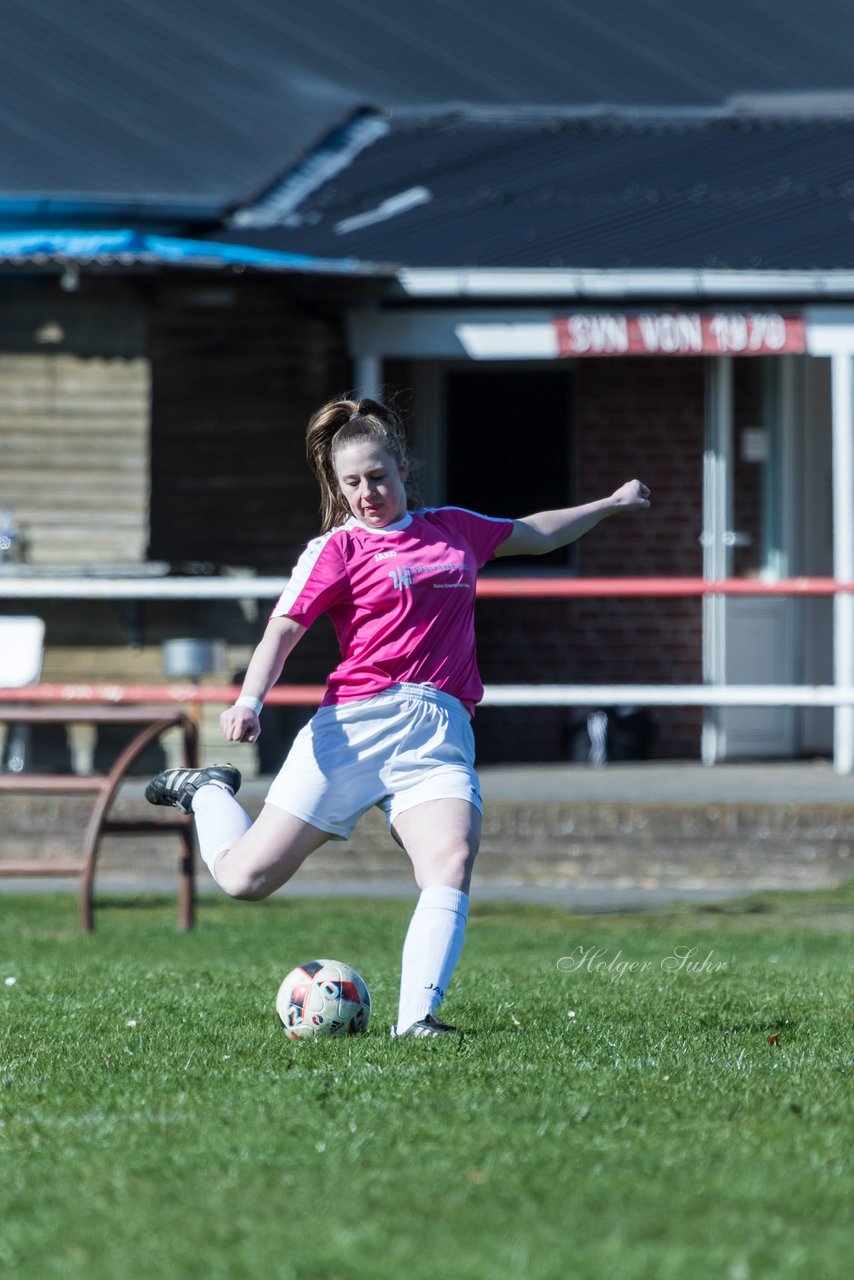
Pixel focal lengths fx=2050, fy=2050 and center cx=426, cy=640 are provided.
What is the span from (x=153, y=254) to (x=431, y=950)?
26.2ft

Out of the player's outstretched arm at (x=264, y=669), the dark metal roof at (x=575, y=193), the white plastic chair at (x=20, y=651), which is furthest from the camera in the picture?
the dark metal roof at (x=575, y=193)

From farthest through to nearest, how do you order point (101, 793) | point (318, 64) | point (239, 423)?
point (318, 64), point (239, 423), point (101, 793)

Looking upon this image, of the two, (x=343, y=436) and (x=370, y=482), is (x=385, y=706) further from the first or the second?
(x=343, y=436)

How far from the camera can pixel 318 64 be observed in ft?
56.9

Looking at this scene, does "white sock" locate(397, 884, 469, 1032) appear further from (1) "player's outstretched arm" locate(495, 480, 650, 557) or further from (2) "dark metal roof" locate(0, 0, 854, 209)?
(2) "dark metal roof" locate(0, 0, 854, 209)

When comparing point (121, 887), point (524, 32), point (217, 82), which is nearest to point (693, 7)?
point (524, 32)

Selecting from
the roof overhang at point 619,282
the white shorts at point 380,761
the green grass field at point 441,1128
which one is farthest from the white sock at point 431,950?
the roof overhang at point 619,282

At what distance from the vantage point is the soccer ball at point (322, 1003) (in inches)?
229

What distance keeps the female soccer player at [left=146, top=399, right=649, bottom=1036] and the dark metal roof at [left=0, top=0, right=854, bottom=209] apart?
31.9 feet

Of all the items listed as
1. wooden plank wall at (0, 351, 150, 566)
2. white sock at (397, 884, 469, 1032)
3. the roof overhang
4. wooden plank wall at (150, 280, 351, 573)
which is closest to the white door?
the roof overhang

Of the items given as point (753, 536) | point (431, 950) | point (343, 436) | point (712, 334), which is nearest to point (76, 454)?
point (712, 334)

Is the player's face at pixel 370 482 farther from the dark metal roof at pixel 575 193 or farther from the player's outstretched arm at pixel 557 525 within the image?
the dark metal roof at pixel 575 193

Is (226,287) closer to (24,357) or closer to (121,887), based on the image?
(24,357)

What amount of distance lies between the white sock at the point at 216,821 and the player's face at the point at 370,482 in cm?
98
